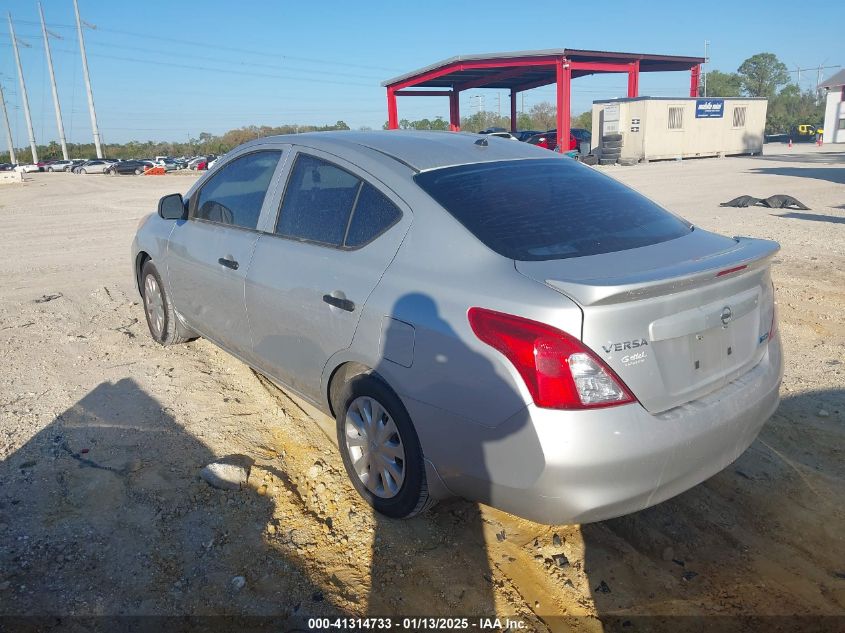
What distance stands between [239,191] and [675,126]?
33034 mm

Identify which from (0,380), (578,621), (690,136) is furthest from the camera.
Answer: (690,136)

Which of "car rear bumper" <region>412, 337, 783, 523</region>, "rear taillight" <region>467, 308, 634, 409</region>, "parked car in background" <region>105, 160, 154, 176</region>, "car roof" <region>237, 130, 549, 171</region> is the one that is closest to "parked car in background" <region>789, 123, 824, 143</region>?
"parked car in background" <region>105, 160, 154, 176</region>

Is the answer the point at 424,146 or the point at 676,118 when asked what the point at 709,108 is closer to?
the point at 676,118

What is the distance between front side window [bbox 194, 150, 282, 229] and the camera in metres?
4.01

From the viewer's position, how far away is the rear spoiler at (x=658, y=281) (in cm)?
229

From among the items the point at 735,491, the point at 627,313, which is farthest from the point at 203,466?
the point at 735,491

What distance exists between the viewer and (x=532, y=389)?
230cm

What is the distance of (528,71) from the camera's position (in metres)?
37.2

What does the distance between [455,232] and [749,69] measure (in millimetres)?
111835

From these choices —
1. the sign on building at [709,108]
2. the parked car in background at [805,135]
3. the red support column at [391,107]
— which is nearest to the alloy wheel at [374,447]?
the sign on building at [709,108]

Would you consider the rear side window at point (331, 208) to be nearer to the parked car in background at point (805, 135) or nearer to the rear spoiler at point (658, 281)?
the rear spoiler at point (658, 281)

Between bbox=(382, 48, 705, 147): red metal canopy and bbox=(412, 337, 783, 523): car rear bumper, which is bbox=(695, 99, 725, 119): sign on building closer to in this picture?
bbox=(382, 48, 705, 147): red metal canopy

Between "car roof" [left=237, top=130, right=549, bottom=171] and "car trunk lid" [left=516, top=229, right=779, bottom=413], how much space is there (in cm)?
103

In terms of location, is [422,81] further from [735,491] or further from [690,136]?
[735,491]
